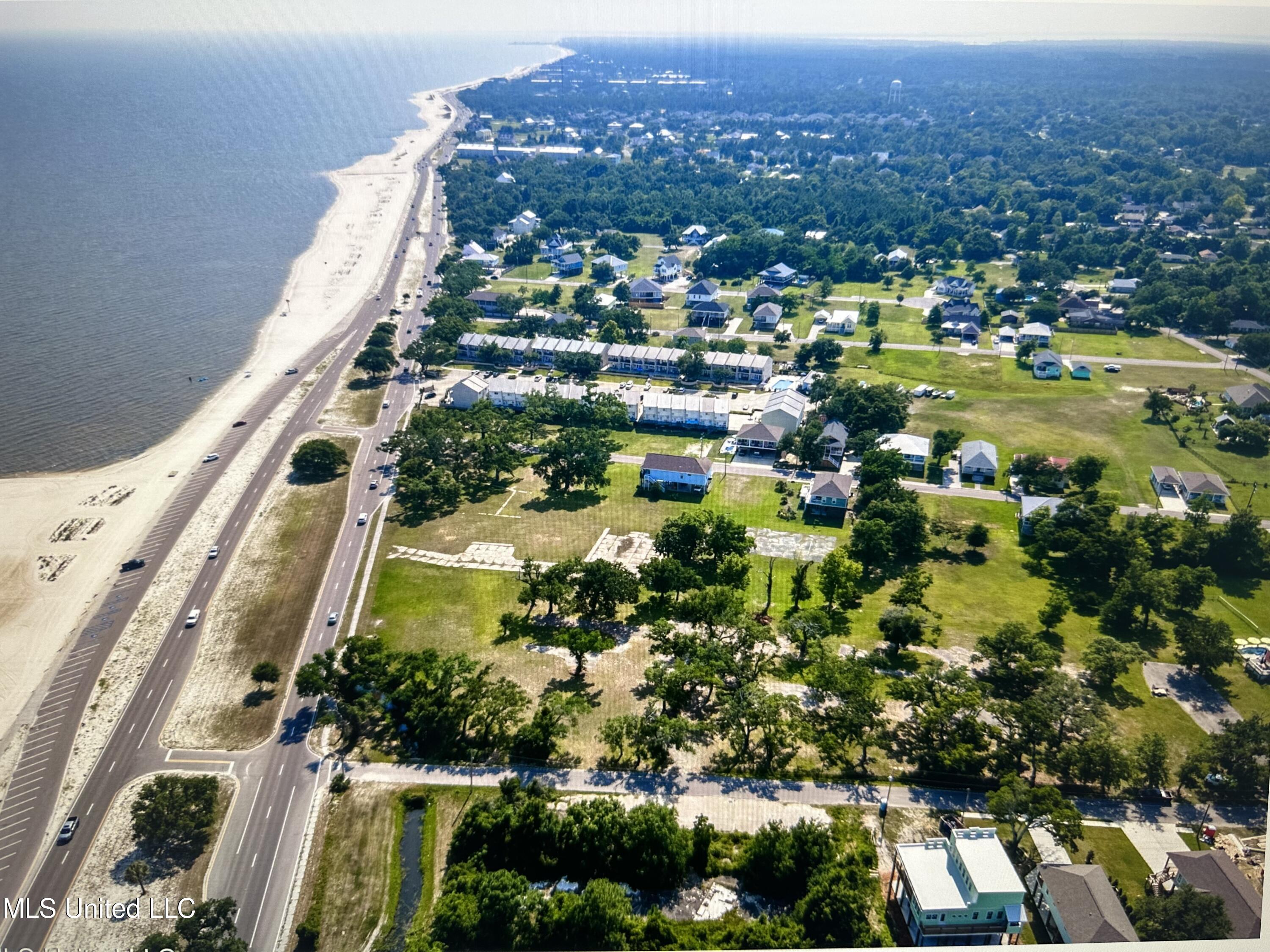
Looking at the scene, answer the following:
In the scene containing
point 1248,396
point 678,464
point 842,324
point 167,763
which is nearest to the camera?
point 167,763

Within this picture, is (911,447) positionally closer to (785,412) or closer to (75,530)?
(785,412)

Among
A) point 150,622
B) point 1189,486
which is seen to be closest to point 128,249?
point 150,622

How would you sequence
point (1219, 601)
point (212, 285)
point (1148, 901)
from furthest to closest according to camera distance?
point (212, 285) → point (1219, 601) → point (1148, 901)

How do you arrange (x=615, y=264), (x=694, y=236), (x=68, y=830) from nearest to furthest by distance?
1. (x=68, y=830)
2. (x=615, y=264)
3. (x=694, y=236)

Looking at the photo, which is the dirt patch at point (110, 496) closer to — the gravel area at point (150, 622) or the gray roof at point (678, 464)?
the gravel area at point (150, 622)

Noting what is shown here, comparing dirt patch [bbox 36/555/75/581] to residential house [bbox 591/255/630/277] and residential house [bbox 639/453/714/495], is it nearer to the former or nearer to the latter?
residential house [bbox 639/453/714/495]

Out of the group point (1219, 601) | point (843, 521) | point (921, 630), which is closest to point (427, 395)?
point (843, 521)

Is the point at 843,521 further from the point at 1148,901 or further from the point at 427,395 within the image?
the point at 427,395

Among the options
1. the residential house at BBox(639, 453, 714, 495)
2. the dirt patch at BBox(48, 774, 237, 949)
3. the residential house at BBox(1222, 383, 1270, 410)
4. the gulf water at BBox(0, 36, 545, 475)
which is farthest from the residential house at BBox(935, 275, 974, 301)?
the dirt patch at BBox(48, 774, 237, 949)
